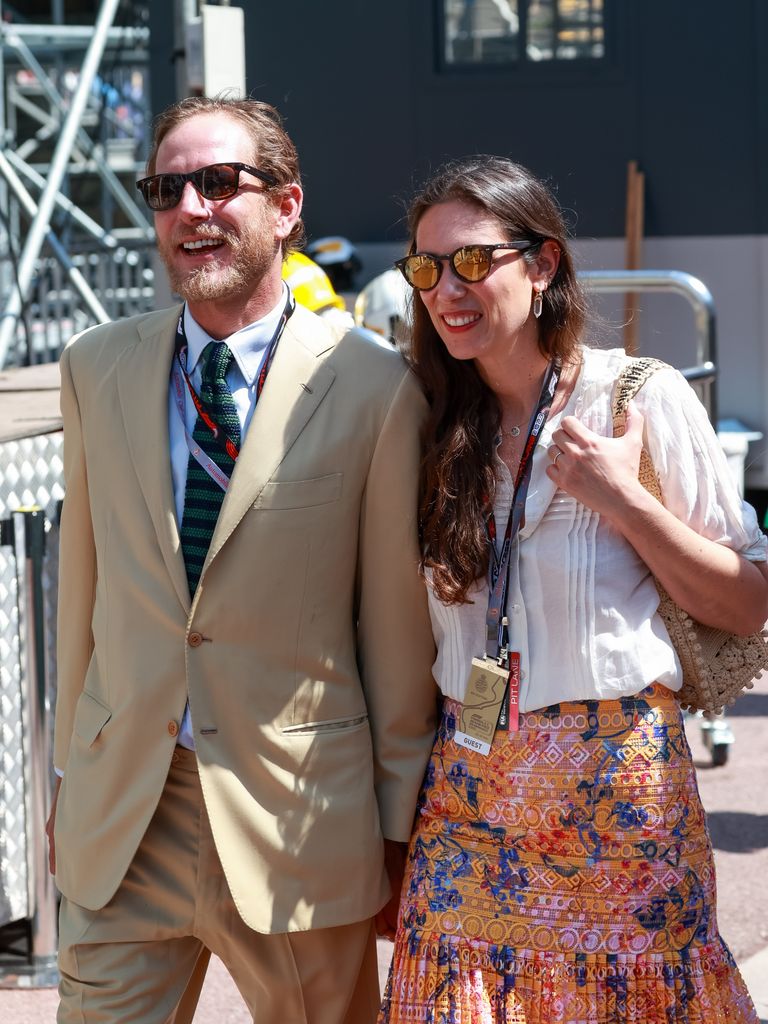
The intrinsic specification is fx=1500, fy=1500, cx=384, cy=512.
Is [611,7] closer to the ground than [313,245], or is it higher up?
higher up

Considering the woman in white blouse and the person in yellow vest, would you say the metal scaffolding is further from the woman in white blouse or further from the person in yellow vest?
the woman in white blouse

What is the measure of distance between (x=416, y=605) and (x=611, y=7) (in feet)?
28.5

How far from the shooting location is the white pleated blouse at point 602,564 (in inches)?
106

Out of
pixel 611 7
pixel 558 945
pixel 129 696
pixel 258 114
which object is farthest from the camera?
pixel 611 7

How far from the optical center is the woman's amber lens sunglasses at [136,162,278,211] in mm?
2896

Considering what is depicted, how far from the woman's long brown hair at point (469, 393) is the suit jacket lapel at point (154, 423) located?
478 millimetres

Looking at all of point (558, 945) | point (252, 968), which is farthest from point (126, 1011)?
point (558, 945)

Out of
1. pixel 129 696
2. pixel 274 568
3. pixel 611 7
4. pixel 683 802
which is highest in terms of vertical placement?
pixel 611 7

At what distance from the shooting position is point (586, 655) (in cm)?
269

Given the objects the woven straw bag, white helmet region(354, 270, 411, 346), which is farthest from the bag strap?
white helmet region(354, 270, 411, 346)

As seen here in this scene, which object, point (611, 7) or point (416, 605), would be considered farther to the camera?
point (611, 7)

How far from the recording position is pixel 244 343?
298 cm

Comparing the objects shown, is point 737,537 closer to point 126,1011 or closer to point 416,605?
point 416,605

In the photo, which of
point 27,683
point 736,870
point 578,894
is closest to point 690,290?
point 736,870
